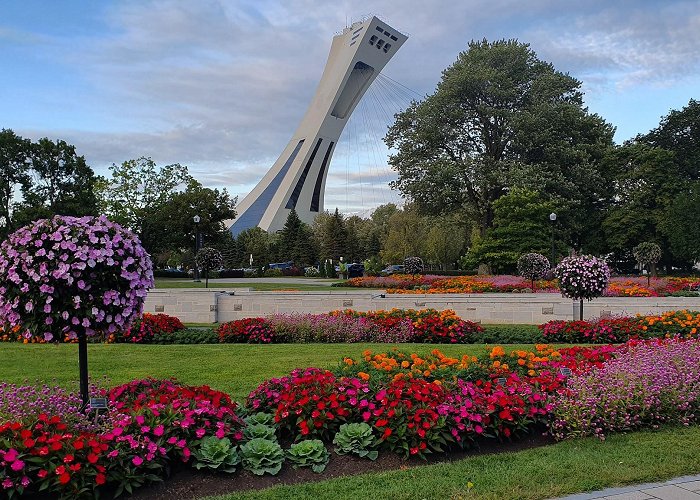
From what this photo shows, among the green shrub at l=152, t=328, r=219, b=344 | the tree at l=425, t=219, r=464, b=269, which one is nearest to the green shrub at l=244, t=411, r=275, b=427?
the green shrub at l=152, t=328, r=219, b=344

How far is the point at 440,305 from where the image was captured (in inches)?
620

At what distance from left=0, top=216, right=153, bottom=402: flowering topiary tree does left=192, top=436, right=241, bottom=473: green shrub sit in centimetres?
134

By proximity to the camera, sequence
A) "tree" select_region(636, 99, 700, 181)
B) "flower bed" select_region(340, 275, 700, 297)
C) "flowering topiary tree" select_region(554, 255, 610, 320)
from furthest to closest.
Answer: "tree" select_region(636, 99, 700, 181), "flower bed" select_region(340, 275, 700, 297), "flowering topiary tree" select_region(554, 255, 610, 320)

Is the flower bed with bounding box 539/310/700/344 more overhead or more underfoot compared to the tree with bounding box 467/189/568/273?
more underfoot

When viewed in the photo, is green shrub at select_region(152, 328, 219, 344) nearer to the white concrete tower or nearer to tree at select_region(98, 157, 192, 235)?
tree at select_region(98, 157, 192, 235)


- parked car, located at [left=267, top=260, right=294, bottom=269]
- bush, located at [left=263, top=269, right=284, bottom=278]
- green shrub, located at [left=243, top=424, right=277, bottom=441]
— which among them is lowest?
green shrub, located at [left=243, top=424, right=277, bottom=441]

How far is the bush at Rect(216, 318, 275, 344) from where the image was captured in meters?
12.1

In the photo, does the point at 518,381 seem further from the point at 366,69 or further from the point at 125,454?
the point at 366,69

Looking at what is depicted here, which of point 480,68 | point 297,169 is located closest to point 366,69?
point 297,169

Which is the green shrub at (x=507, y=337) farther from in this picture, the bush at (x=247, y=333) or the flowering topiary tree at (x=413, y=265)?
the flowering topiary tree at (x=413, y=265)

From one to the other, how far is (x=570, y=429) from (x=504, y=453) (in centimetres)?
71

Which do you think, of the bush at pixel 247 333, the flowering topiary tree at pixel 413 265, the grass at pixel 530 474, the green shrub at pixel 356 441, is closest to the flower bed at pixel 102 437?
the grass at pixel 530 474

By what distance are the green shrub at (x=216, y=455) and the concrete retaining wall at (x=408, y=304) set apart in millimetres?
11518

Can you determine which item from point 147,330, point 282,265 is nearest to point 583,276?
point 147,330
